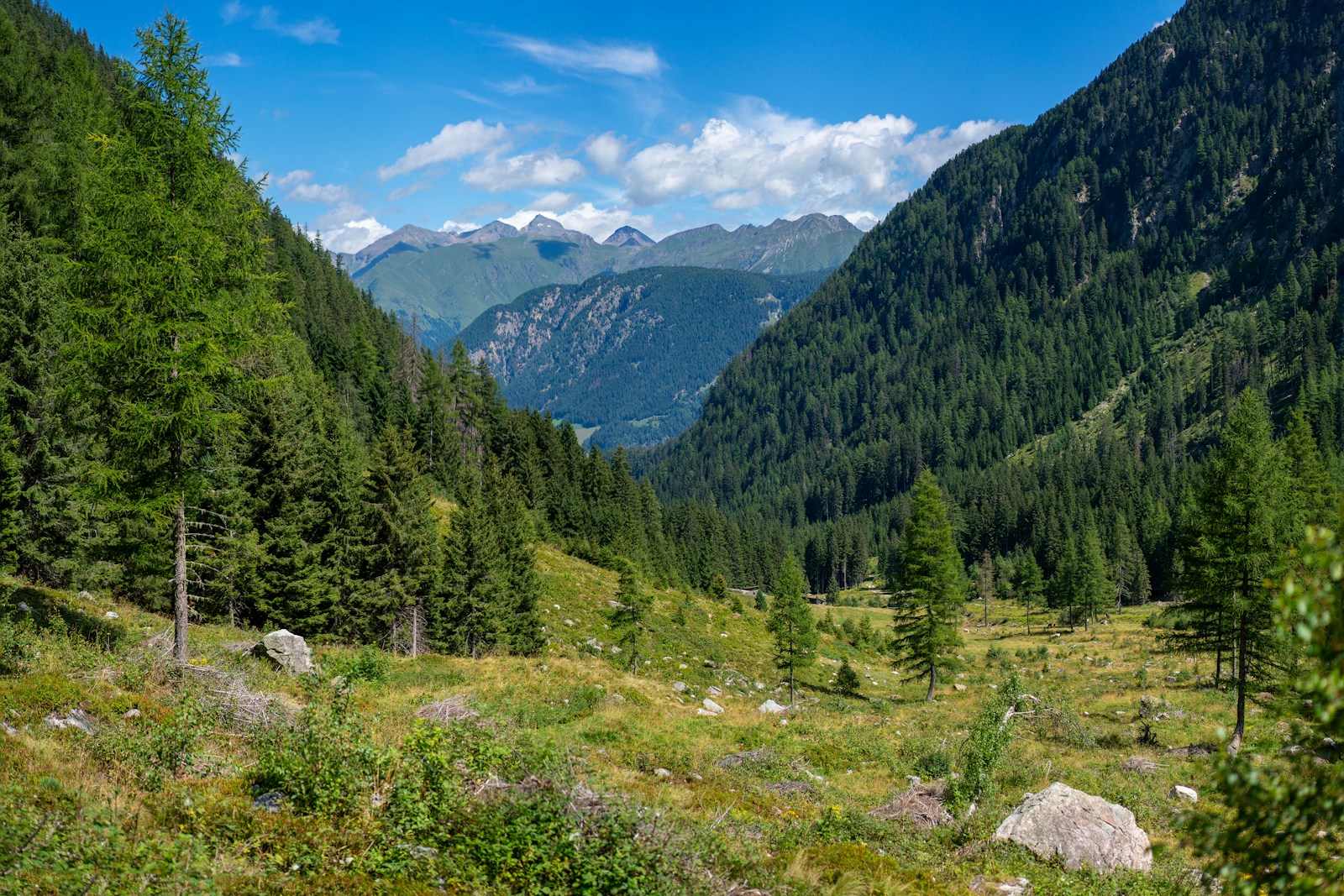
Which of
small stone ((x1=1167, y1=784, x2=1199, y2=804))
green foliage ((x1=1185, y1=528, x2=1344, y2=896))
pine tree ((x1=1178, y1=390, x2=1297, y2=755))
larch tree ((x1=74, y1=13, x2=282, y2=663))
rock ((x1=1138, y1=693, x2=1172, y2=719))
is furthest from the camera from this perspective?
rock ((x1=1138, y1=693, x2=1172, y2=719))

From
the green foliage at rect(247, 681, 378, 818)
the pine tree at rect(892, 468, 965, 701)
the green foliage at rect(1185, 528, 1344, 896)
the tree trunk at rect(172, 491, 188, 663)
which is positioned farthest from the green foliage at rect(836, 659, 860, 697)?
the green foliage at rect(1185, 528, 1344, 896)

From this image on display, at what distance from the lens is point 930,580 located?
119 ft

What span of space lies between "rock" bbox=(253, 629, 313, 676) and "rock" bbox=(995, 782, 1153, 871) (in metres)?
17.3

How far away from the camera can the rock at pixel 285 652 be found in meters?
18.2

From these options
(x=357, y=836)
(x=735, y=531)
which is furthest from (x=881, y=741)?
(x=735, y=531)

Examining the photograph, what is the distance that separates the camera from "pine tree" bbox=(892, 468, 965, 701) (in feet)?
118

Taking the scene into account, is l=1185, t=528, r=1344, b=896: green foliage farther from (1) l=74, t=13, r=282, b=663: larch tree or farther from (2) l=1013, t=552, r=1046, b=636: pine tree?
(2) l=1013, t=552, r=1046, b=636: pine tree

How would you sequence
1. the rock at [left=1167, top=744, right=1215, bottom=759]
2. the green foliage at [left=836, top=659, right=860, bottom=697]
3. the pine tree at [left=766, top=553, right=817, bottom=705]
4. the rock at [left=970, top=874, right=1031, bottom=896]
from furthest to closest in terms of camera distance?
1. the green foliage at [left=836, top=659, right=860, bottom=697]
2. the pine tree at [left=766, top=553, right=817, bottom=705]
3. the rock at [left=1167, top=744, right=1215, bottom=759]
4. the rock at [left=970, top=874, right=1031, bottom=896]

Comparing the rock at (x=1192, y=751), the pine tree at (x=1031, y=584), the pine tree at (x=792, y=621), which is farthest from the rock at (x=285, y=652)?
the pine tree at (x=1031, y=584)

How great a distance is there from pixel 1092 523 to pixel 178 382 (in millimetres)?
123928

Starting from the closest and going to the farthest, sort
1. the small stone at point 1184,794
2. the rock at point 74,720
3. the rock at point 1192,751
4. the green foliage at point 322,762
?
the green foliage at point 322,762, the rock at point 74,720, the small stone at point 1184,794, the rock at point 1192,751

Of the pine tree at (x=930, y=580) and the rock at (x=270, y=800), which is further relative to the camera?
the pine tree at (x=930, y=580)

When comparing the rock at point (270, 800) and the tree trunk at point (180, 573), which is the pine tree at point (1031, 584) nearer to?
the tree trunk at point (180, 573)

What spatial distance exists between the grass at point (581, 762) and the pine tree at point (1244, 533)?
4399 millimetres
